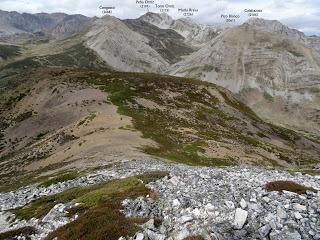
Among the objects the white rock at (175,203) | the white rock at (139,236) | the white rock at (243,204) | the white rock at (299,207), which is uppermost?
the white rock at (299,207)

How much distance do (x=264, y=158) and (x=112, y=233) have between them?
75.2 meters

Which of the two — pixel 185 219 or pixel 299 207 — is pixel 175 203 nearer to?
pixel 185 219

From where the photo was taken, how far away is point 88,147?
234ft

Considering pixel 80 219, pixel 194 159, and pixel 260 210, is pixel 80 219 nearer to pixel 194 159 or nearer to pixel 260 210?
pixel 260 210

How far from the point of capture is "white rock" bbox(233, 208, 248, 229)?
24203mm

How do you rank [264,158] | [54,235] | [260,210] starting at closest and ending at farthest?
[260,210] < [54,235] < [264,158]

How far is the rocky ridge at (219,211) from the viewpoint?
77.8 feet

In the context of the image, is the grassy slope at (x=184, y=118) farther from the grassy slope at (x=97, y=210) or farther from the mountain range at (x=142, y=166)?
the grassy slope at (x=97, y=210)

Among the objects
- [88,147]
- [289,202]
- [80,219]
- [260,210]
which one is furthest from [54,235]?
[88,147]

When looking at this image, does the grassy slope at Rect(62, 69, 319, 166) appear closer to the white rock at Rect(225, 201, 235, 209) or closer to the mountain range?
the mountain range

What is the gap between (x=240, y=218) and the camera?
24.5m

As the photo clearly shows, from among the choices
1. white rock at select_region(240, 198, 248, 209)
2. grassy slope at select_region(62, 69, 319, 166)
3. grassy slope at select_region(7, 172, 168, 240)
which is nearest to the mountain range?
white rock at select_region(240, 198, 248, 209)

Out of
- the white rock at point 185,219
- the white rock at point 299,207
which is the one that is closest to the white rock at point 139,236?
the white rock at point 185,219

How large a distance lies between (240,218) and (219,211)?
183 cm
